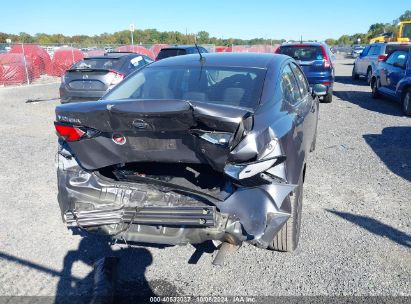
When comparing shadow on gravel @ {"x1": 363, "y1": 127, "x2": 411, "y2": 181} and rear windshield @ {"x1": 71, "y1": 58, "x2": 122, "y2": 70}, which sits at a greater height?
rear windshield @ {"x1": 71, "y1": 58, "x2": 122, "y2": 70}

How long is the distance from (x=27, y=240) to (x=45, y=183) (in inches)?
60.4

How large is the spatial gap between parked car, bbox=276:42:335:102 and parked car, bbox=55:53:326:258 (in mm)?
7802

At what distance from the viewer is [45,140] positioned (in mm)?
7438

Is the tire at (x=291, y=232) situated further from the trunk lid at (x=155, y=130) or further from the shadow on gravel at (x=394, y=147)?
the shadow on gravel at (x=394, y=147)

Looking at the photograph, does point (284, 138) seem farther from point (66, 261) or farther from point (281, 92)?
point (66, 261)

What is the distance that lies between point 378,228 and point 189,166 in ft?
6.57

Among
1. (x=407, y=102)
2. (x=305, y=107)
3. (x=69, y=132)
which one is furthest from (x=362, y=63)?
(x=69, y=132)

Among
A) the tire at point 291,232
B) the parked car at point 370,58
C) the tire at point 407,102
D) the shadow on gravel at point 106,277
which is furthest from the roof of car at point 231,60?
the parked car at point 370,58

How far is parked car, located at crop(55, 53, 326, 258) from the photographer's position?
2553 millimetres

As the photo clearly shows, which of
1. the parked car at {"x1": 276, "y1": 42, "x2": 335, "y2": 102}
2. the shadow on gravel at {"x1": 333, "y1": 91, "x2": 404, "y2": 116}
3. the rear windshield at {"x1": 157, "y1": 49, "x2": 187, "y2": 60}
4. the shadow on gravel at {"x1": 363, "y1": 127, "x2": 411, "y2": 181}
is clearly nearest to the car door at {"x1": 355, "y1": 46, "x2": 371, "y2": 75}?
the shadow on gravel at {"x1": 333, "y1": 91, "x2": 404, "y2": 116}

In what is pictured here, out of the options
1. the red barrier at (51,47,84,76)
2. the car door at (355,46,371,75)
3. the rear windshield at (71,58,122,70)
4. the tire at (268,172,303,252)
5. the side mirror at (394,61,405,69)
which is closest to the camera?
the tire at (268,172,303,252)

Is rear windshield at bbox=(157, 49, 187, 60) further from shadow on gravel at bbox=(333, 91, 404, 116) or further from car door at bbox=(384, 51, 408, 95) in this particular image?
car door at bbox=(384, 51, 408, 95)

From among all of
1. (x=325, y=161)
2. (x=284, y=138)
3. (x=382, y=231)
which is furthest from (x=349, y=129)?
(x=284, y=138)

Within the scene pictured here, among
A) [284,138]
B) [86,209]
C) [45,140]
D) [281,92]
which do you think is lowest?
[45,140]
